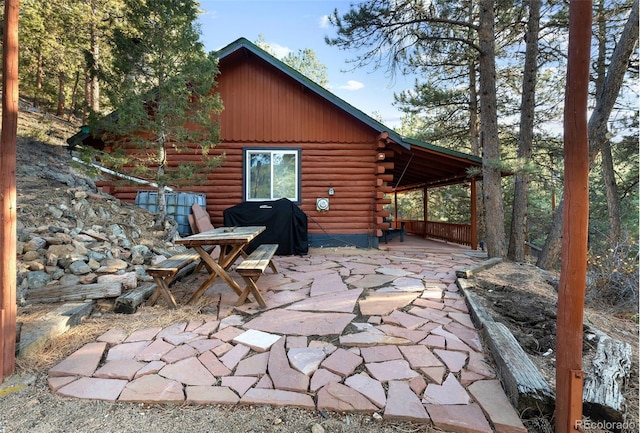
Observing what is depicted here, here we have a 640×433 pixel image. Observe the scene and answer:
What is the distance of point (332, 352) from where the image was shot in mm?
2553

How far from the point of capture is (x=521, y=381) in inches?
76.4

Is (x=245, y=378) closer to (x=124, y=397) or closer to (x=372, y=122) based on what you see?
(x=124, y=397)

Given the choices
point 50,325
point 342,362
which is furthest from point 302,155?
point 342,362

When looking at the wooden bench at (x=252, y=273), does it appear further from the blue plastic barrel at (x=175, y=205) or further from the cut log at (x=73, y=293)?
the blue plastic barrel at (x=175, y=205)

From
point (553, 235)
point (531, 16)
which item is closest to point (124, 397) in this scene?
point (553, 235)

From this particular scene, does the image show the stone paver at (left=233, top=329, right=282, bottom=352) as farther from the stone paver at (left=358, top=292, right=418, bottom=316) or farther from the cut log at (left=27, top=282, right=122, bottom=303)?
the cut log at (left=27, top=282, right=122, bottom=303)

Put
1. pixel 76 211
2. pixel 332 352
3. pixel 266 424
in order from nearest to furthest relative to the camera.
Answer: pixel 266 424
pixel 332 352
pixel 76 211

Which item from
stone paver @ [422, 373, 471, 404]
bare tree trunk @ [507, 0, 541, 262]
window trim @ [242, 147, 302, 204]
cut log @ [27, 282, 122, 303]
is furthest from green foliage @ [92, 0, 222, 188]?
bare tree trunk @ [507, 0, 541, 262]

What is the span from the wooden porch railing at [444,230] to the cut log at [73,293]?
30.2 ft

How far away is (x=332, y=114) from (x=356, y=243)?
3.28 m

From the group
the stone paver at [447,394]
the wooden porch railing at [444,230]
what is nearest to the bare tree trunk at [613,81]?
the wooden porch railing at [444,230]

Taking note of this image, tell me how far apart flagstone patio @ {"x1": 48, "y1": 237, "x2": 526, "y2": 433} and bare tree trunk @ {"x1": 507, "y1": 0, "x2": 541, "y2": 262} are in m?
5.10

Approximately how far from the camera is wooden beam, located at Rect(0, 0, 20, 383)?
7.17 ft

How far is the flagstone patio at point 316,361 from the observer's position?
1958 millimetres
